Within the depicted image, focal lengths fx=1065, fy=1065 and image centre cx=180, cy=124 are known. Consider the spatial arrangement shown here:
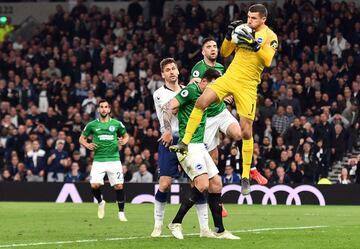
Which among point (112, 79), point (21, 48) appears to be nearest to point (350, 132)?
point (112, 79)

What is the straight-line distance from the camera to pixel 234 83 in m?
15.0

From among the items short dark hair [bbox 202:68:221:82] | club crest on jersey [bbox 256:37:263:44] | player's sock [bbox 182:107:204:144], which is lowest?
player's sock [bbox 182:107:204:144]

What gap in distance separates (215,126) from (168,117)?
2.48m

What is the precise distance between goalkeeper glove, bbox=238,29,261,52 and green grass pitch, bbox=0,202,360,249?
8.81 ft

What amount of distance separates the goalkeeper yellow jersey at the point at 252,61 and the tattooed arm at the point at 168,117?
846 millimetres

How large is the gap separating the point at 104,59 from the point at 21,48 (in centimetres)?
433

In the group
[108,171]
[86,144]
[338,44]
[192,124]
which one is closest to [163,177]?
[192,124]

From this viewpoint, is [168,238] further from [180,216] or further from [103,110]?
[103,110]

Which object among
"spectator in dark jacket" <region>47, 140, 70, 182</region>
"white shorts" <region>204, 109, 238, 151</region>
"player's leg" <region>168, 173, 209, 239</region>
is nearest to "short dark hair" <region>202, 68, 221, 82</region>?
"player's leg" <region>168, 173, 209, 239</region>

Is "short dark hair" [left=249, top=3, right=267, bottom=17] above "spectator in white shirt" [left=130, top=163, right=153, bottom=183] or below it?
above

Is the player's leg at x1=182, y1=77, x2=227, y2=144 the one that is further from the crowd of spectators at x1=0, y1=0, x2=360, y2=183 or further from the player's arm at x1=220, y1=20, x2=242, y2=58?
the crowd of spectators at x1=0, y1=0, x2=360, y2=183

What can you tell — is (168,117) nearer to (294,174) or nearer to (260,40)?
(260,40)

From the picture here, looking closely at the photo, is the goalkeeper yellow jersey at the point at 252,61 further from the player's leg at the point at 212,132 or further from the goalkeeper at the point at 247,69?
the player's leg at the point at 212,132

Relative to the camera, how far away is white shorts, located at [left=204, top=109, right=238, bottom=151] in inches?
682
